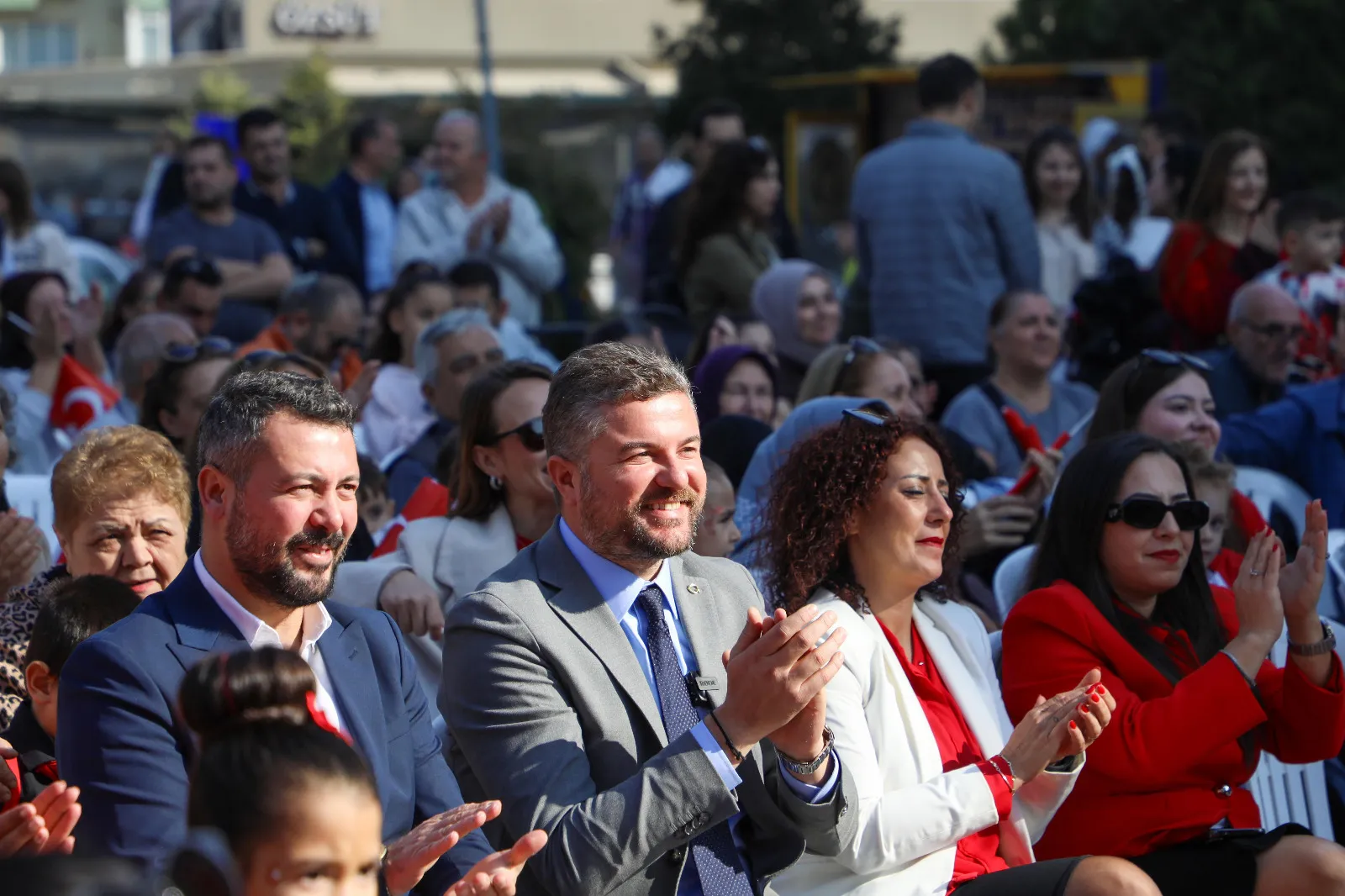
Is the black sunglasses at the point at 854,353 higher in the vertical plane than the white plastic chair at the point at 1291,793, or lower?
higher

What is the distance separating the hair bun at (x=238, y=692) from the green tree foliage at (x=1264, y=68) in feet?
59.9

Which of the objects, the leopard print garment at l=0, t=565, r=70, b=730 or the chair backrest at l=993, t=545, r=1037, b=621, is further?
the chair backrest at l=993, t=545, r=1037, b=621

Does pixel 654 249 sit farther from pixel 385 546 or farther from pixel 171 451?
pixel 171 451

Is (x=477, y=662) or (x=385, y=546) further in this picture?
(x=385, y=546)

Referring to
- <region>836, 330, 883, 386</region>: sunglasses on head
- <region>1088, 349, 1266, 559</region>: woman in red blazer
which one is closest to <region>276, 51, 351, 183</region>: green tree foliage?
<region>836, 330, 883, 386</region>: sunglasses on head

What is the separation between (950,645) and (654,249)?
654cm

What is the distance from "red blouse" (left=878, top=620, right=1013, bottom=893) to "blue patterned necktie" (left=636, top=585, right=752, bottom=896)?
677mm

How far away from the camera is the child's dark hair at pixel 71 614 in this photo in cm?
364

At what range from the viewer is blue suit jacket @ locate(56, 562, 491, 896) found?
293cm

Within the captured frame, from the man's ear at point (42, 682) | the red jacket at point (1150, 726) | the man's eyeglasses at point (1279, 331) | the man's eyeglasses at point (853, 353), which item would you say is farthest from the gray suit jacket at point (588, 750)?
the man's eyeglasses at point (1279, 331)

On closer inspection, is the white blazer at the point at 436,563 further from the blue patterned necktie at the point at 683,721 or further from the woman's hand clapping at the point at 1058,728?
the woman's hand clapping at the point at 1058,728

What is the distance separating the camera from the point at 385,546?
5270 mm

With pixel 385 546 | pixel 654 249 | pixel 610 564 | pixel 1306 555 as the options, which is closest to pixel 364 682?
pixel 610 564

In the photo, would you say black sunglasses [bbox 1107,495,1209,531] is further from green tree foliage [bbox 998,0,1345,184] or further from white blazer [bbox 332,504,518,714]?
green tree foliage [bbox 998,0,1345,184]
